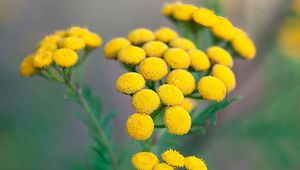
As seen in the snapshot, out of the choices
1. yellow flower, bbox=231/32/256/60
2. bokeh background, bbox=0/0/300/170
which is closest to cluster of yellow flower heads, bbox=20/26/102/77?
yellow flower, bbox=231/32/256/60

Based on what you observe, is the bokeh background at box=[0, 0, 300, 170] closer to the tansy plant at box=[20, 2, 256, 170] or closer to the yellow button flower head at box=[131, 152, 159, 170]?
the tansy plant at box=[20, 2, 256, 170]

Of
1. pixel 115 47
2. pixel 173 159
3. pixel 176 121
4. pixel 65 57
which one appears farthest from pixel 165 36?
pixel 173 159

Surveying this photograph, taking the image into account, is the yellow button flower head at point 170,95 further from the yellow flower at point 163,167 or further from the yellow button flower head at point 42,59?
the yellow button flower head at point 42,59

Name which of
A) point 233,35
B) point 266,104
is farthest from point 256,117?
point 233,35

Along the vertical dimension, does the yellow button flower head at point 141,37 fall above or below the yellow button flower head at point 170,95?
above

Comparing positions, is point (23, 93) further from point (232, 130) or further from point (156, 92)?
point (156, 92)

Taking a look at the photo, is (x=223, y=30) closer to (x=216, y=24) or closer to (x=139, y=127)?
(x=216, y=24)

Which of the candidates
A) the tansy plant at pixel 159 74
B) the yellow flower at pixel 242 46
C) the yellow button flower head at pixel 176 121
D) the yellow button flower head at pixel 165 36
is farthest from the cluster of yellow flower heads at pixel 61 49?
the yellow flower at pixel 242 46
